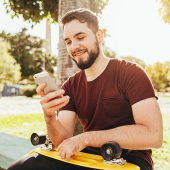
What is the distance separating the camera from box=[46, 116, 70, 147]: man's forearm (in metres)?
3.13

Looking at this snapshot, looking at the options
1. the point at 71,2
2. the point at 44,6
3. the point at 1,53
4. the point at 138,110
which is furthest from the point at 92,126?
the point at 1,53

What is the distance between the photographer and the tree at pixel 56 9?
6.28 metres

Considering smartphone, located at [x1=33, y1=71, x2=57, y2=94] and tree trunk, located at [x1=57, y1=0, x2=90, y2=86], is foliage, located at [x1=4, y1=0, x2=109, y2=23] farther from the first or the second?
smartphone, located at [x1=33, y1=71, x2=57, y2=94]

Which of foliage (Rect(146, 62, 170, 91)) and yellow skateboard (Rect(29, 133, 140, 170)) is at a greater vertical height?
yellow skateboard (Rect(29, 133, 140, 170))

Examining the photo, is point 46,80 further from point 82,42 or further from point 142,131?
point 142,131

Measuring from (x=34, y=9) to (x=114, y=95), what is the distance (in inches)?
244

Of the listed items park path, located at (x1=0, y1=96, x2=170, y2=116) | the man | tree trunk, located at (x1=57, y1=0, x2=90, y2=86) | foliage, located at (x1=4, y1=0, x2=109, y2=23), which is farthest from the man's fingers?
park path, located at (x1=0, y1=96, x2=170, y2=116)

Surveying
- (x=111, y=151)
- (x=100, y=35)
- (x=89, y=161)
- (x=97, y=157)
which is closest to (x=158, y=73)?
(x=100, y=35)

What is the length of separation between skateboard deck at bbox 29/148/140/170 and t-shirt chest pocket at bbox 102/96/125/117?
390mm

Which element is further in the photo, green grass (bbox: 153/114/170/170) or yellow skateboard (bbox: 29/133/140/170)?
green grass (bbox: 153/114/170/170)

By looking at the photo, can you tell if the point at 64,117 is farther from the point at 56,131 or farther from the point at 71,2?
the point at 71,2

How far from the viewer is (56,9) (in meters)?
8.29

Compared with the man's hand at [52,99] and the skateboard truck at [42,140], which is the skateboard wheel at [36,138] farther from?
the man's hand at [52,99]

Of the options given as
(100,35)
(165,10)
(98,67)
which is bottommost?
(98,67)
